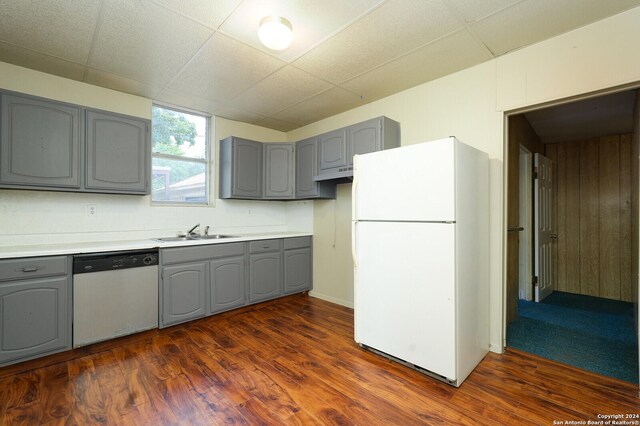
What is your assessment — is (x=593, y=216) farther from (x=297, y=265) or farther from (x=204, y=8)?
(x=204, y=8)

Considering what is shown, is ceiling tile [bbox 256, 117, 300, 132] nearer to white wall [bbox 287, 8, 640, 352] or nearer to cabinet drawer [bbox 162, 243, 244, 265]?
white wall [bbox 287, 8, 640, 352]

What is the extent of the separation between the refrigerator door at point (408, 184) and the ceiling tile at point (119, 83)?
2.27 meters

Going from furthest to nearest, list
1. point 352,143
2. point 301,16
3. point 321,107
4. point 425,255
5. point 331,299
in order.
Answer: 1. point 331,299
2. point 321,107
3. point 352,143
4. point 425,255
5. point 301,16

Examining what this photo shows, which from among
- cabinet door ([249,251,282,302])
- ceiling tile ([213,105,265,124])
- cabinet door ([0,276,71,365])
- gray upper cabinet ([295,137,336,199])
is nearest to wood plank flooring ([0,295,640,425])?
cabinet door ([0,276,71,365])

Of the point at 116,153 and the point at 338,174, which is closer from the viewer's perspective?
the point at 116,153

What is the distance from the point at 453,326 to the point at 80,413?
7.68 feet

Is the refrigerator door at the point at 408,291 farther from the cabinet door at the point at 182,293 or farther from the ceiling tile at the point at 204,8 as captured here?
the ceiling tile at the point at 204,8

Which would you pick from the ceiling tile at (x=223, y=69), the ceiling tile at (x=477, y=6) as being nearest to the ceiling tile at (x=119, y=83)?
the ceiling tile at (x=223, y=69)

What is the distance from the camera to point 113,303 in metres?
2.57

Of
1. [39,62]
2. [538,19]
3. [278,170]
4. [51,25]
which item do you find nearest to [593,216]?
[538,19]

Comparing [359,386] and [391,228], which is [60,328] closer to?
[359,386]

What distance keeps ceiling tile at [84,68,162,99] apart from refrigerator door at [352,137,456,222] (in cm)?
227

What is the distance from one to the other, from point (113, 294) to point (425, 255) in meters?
2.61

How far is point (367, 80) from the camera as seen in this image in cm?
287
